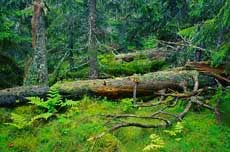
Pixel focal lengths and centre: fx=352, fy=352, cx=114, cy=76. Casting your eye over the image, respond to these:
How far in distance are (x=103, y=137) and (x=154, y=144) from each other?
1.14 meters

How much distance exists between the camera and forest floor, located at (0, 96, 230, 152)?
7.70m

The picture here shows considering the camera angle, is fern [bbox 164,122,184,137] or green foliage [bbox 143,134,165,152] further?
fern [bbox 164,122,184,137]

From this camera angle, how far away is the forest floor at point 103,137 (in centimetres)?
770

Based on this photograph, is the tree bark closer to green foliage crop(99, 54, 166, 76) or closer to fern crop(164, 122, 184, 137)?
fern crop(164, 122, 184, 137)

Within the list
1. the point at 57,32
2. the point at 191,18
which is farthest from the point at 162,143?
the point at 57,32

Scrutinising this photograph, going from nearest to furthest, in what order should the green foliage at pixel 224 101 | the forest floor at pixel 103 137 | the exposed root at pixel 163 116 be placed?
the forest floor at pixel 103 137 < the exposed root at pixel 163 116 < the green foliage at pixel 224 101

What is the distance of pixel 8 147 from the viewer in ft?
27.8

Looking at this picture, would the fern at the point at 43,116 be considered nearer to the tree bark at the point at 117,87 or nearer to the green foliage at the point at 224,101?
the tree bark at the point at 117,87

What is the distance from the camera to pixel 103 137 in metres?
7.82

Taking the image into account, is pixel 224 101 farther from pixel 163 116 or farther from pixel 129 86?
pixel 129 86

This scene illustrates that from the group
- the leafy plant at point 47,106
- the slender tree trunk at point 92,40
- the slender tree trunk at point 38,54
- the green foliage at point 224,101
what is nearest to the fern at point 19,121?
the leafy plant at point 47,106

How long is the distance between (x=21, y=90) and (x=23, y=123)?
1.76 m

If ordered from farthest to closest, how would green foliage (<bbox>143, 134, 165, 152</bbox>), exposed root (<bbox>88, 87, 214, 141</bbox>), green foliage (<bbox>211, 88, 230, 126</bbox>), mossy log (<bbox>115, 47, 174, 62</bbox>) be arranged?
mossy log (<bbox>115, 47, 174, 62</bbox>) → green foliage (<bbox>211, 88, 230, 126</bbox>) → exposed root (<bbox>88, 87, 214, 141</bbox>) → green foliage (<bbox>143, 134, 165, 152</bbox>)

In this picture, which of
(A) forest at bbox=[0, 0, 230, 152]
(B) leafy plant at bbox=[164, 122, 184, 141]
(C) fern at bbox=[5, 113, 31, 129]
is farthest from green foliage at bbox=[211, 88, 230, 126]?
(C) fern at bbox=[5, 113, 31, 129]
